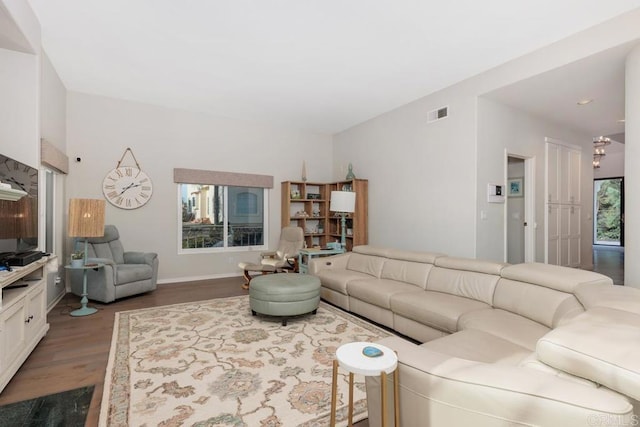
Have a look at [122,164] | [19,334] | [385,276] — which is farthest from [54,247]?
[385,276]

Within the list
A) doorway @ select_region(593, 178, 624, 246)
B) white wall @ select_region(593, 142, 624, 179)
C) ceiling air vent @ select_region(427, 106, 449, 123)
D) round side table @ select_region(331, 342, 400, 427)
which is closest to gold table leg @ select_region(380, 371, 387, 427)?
round side table @ select_region(331, 342, 400, 427)

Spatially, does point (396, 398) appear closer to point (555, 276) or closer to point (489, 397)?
point (489, 397)

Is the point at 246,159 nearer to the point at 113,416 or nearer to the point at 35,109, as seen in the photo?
the point at 35,109

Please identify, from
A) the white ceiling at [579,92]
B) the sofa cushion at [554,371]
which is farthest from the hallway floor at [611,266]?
the sofa cushion at [554,371]

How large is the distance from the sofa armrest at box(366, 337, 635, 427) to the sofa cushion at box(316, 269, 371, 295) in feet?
8.15

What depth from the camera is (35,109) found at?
304cm

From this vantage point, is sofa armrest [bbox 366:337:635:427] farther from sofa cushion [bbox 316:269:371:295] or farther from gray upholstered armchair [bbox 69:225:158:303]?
gray upholstered armchair [bbox 69:225:158:303]

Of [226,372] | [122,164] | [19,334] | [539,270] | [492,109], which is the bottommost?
[226,372]

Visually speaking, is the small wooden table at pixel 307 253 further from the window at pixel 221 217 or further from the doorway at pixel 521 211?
the doorway at pixel 521 211

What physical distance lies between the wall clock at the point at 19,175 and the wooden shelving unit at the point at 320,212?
383 cm

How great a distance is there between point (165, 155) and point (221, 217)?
1.42m

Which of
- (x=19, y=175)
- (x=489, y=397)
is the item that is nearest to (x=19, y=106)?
(x=19, y=175)

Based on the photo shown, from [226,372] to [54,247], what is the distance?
3342 millimetres

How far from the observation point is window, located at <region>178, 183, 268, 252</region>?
565 cm
